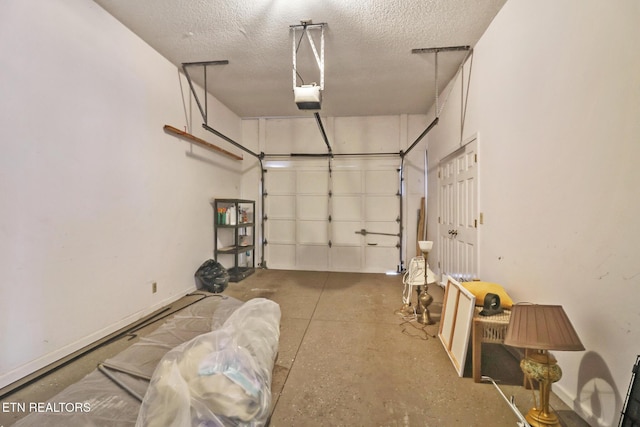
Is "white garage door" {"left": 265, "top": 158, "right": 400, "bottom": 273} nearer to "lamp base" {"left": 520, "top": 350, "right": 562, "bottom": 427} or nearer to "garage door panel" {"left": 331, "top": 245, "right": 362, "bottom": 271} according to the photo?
"garage door panel" {"left": 331, "top": 245, "right": 362, "bottom": 271}

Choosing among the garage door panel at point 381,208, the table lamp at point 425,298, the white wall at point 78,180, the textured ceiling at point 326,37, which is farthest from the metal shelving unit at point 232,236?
the table lamp at point 425,298

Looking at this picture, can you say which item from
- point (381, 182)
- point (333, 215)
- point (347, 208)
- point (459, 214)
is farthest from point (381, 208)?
point (459, 214)

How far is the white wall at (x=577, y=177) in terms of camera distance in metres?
1.13

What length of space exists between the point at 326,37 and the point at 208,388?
Answer: 3.19 metres

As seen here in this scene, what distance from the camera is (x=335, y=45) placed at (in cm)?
271

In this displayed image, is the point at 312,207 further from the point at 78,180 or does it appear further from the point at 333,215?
the point at 78,180

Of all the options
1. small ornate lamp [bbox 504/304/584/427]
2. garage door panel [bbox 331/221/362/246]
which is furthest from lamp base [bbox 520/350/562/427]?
garage door panel [bbox 331/221/362/246]

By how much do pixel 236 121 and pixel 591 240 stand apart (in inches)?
207

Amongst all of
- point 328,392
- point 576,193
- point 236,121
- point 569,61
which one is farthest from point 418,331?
point 236,121

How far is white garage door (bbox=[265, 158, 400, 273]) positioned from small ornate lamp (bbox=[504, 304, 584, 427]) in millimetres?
3577

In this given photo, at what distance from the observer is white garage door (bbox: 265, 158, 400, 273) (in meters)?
4.86

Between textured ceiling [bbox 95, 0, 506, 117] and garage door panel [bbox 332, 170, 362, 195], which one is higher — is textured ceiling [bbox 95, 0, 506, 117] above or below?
above

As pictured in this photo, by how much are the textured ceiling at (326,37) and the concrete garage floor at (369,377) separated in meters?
3.07

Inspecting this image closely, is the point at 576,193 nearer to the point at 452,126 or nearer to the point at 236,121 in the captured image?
the point at 452,126
